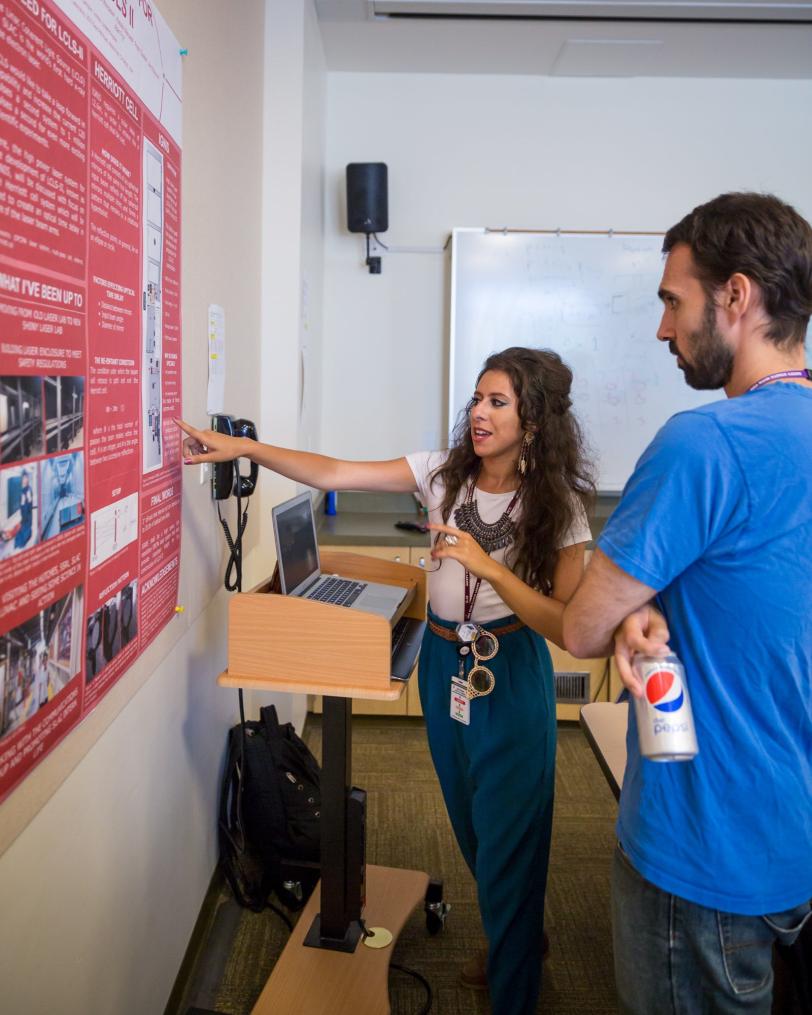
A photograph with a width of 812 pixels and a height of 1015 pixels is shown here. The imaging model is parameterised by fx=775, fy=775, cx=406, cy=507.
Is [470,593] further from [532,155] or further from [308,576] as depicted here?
[532,155]

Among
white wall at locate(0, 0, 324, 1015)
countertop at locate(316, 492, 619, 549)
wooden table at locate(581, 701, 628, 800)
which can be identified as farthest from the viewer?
countertop at locate(316, 492, 619, 549)

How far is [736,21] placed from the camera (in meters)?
2.98

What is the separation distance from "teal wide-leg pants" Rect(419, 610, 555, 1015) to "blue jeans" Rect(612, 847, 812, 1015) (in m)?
0.59

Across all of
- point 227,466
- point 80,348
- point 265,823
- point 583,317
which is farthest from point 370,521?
point 80,348

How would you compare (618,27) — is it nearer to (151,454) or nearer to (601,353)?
(601,353)

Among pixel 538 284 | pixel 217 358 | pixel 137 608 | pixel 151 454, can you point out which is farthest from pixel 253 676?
pixel 538 284

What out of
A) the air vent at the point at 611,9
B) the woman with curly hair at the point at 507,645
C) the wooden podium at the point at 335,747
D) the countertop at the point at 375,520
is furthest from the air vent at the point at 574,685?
A: the air vent at the point at 611,9

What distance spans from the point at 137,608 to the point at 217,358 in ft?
2.71

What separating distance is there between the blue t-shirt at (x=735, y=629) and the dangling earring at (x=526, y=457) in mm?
745

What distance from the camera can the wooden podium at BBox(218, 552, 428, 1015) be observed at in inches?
57.6

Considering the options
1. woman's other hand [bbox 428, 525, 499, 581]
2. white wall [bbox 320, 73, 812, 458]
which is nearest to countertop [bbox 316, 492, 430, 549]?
white wall [bbox 320, 73, 812, 458]

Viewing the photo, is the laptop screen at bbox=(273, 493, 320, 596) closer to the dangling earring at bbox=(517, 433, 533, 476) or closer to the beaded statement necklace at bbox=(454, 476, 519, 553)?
the beaded statement necklace at bbox=(454, 476, 519, 553)

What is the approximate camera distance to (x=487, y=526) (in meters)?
1.69

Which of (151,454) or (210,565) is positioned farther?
(210,565)
